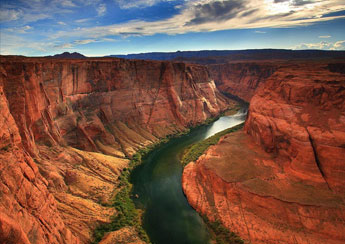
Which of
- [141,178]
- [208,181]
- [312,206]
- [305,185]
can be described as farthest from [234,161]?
[141,178]

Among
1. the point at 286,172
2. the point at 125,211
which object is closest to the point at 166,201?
the point at 125,211

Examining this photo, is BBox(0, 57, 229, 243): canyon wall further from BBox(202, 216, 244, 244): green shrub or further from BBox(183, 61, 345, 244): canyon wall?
BBox(183, 61, 345, 244): canyon wall

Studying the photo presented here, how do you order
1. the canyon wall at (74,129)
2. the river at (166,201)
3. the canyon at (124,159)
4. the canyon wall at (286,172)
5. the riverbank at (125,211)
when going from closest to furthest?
the canyon wall at (74,129), the canyon at (124,159), the canyon wall at (286,172), the riverbank at (125,211), the river at (166,201)

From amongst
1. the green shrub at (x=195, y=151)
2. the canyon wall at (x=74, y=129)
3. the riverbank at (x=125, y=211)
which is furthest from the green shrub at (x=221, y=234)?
the green shrub at (x=195, y=151)

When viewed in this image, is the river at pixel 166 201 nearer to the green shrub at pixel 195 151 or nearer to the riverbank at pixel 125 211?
the riverbank at pixel 125 211

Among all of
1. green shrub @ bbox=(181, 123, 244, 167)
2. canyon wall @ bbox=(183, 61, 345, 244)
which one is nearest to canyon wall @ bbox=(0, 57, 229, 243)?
green shrub @ bbox=(181, 123, 244, 167)

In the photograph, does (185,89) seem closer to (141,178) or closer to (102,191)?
(141,178)
